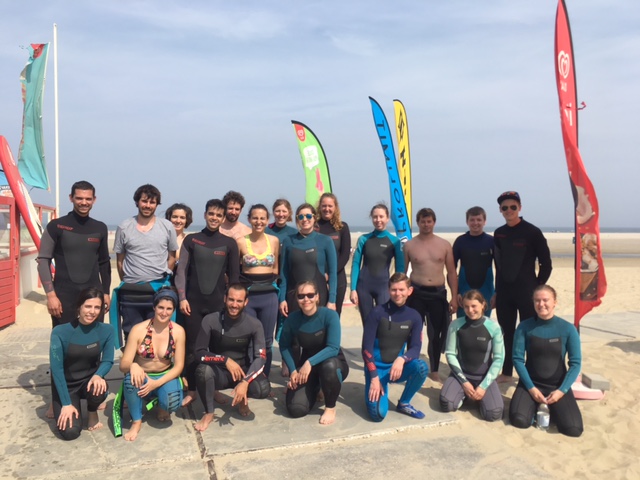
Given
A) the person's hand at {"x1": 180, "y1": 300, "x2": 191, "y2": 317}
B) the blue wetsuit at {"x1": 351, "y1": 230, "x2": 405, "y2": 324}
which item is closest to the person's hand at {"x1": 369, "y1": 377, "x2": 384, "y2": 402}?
the blue wetsuit at {"x1": 351, "y1": 230, "x2": 405, "y2": 324}

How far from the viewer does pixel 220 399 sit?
3984mm

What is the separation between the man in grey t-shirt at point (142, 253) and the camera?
385cm

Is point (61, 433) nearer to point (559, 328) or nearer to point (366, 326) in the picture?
point (366, 326)

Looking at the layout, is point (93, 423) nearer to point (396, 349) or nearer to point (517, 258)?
point (396, 349)

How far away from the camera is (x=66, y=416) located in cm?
325

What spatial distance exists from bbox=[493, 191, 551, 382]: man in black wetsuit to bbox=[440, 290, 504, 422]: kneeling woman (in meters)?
0.53

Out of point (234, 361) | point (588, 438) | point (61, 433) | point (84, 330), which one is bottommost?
point (588, 438)

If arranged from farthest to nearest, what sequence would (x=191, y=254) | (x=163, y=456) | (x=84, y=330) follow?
(x=191, y=254)
(x=84, y=330)
(x=163, y=456)

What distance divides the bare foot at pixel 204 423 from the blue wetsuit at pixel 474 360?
179cm

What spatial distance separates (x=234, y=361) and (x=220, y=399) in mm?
489

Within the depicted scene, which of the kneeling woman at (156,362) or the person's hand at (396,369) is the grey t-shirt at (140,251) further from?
the person's hand at (396,369)

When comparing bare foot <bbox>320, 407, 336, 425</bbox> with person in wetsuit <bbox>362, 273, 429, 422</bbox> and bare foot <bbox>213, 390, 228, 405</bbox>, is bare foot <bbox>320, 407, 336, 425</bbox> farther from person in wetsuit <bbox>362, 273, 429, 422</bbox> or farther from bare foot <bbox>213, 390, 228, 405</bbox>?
bare foot <bbox>213, 390, 228, 405</bbox>

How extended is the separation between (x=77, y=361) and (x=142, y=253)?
90 cm

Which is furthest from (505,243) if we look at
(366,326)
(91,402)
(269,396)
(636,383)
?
(91,402)
